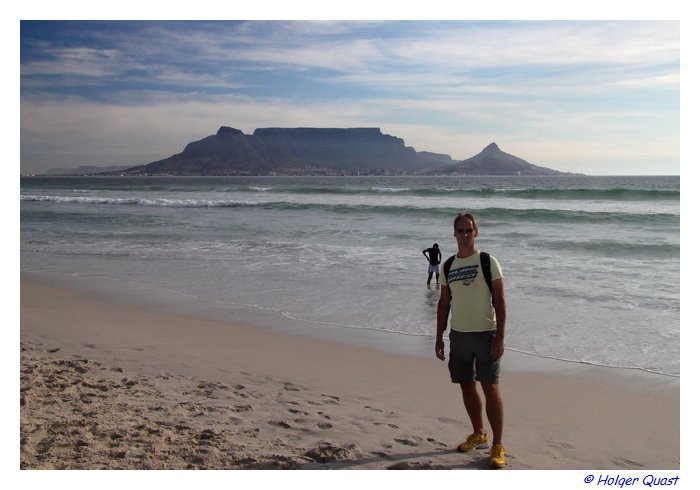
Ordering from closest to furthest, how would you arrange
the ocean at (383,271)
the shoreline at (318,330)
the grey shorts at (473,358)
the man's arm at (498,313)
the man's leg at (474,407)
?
the man's arm at (498,313) → the grey shorts at (473,358) → the man's leg at (474,407) → the shoreline at (318,330) → the ocean at (383,271)

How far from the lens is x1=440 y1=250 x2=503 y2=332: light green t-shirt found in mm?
4164

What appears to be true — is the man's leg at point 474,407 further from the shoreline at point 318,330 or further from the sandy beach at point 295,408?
the shoreline at point 318,330

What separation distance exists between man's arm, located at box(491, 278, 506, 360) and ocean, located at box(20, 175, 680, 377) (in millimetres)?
3173

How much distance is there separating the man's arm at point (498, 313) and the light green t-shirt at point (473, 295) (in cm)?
5

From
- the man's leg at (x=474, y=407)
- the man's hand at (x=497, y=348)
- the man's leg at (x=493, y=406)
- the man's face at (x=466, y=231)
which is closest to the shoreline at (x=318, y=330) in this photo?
the man's leg at (x=474, y=407)

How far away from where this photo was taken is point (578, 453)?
445cm

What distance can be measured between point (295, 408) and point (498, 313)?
2082mm

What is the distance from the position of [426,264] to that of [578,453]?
9868 mm

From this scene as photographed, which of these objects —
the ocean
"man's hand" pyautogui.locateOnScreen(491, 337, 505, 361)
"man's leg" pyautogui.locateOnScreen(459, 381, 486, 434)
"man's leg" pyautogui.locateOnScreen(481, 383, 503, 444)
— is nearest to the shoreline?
the ocean

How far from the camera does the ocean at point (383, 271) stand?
8.05m

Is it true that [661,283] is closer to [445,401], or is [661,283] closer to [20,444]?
[445,401]

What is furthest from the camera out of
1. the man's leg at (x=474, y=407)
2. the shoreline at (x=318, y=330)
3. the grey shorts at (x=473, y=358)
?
the shoreline at (x=318, y=330)

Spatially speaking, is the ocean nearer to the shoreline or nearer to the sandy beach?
the shoreline

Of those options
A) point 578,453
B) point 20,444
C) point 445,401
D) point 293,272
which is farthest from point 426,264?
point 20,444
